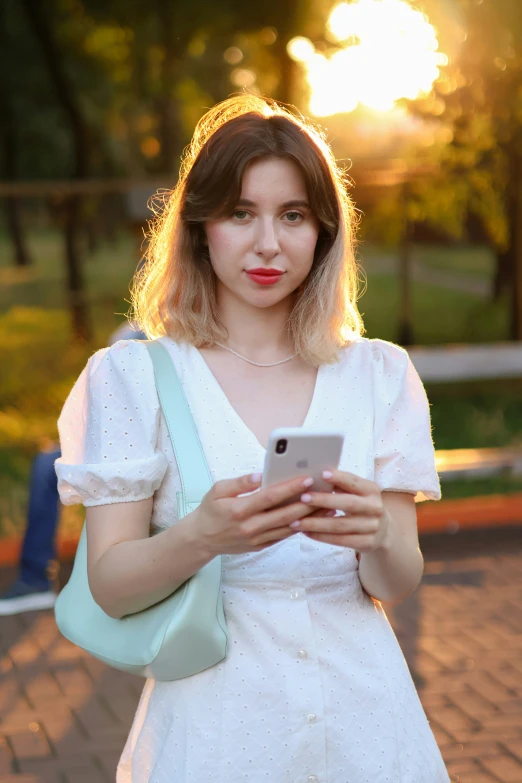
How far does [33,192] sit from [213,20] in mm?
4964

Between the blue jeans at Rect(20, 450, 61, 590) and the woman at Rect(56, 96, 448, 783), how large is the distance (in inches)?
140

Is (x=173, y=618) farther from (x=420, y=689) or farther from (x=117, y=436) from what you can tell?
(x=420, y=689)

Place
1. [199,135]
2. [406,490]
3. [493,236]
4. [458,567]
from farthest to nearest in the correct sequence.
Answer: [493,236] < [458,567] < [199,135] < [406,490]

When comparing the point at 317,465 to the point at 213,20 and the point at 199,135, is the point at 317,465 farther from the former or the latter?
the point at 213,20

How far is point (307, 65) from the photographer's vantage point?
16.0m

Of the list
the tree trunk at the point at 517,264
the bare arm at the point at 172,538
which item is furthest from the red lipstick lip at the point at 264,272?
the tree trunk at the point at 517,264

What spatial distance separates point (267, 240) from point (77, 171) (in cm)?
1490

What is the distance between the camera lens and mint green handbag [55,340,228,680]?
1773 mm

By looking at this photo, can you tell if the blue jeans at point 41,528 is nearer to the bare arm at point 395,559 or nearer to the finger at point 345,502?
the bare arm at point 395,559

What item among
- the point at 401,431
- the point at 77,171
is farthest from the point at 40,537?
the point at 77,171

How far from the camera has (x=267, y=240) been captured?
1946mm

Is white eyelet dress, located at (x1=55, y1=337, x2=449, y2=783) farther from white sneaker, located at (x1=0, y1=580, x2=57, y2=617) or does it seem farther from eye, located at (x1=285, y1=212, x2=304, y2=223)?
white sneaker, located at (x1=0, y1=580, x2=57, y2=617)

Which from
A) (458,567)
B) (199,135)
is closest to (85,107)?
(458,567)

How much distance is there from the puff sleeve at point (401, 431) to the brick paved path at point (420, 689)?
7.10 ft
